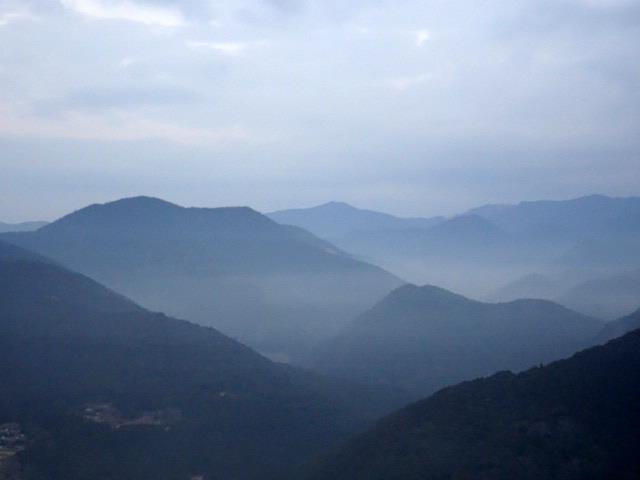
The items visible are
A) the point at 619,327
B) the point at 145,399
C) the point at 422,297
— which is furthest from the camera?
the point at 422,297

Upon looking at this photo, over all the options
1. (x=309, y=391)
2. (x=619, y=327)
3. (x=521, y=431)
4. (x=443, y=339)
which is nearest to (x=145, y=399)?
(x=309, y=391)

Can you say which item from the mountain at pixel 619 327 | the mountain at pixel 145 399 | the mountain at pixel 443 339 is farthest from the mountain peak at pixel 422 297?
the mountain at pixel 145 399

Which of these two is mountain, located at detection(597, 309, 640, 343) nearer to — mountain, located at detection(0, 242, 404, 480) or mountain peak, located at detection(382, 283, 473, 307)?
mountain peak, located at detection(382, 283, 473, 307)

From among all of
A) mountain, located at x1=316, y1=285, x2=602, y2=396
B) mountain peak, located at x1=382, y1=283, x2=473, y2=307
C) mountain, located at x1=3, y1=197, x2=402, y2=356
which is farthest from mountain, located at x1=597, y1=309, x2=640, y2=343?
mountain, located at x1=3, y1=197, x2=402, y2=356

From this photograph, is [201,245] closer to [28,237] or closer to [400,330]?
[28,237]

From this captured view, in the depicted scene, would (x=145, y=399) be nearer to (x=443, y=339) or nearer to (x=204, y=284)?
(x=443, y=339)

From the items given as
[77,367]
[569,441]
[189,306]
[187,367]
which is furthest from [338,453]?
[189,306]

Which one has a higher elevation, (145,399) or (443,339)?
(443,339)
